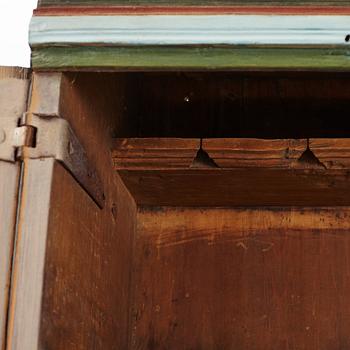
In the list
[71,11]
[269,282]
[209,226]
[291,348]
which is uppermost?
[71,11]

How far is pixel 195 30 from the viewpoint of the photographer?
1.45 metres

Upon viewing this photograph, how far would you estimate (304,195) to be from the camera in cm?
204

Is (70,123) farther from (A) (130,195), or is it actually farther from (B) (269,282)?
(B) (269,282)

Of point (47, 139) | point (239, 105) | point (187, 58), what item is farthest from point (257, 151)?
point (47, 139)

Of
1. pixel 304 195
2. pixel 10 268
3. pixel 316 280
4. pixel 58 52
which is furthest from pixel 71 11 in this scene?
pixel 316 280

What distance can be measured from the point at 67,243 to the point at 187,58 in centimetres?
39

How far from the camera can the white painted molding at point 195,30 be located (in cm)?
143

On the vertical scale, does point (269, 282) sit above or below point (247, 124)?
A: below

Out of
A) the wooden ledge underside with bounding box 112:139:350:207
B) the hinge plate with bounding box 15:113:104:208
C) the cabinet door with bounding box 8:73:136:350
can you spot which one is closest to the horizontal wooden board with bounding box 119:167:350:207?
the wooden ledge underside with bounding box 112:139:350:207

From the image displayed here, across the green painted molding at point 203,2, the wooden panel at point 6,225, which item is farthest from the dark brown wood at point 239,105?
the wooden panel at point 6,225

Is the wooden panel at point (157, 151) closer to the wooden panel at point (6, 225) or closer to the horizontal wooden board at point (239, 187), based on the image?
the horizontal wooden board at point (239, 187)

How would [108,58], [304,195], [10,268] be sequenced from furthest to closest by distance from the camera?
[304,195], [108,58], [10,268]

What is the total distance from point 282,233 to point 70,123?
821 mm

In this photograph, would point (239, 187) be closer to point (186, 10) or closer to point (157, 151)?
point (157, 151)
